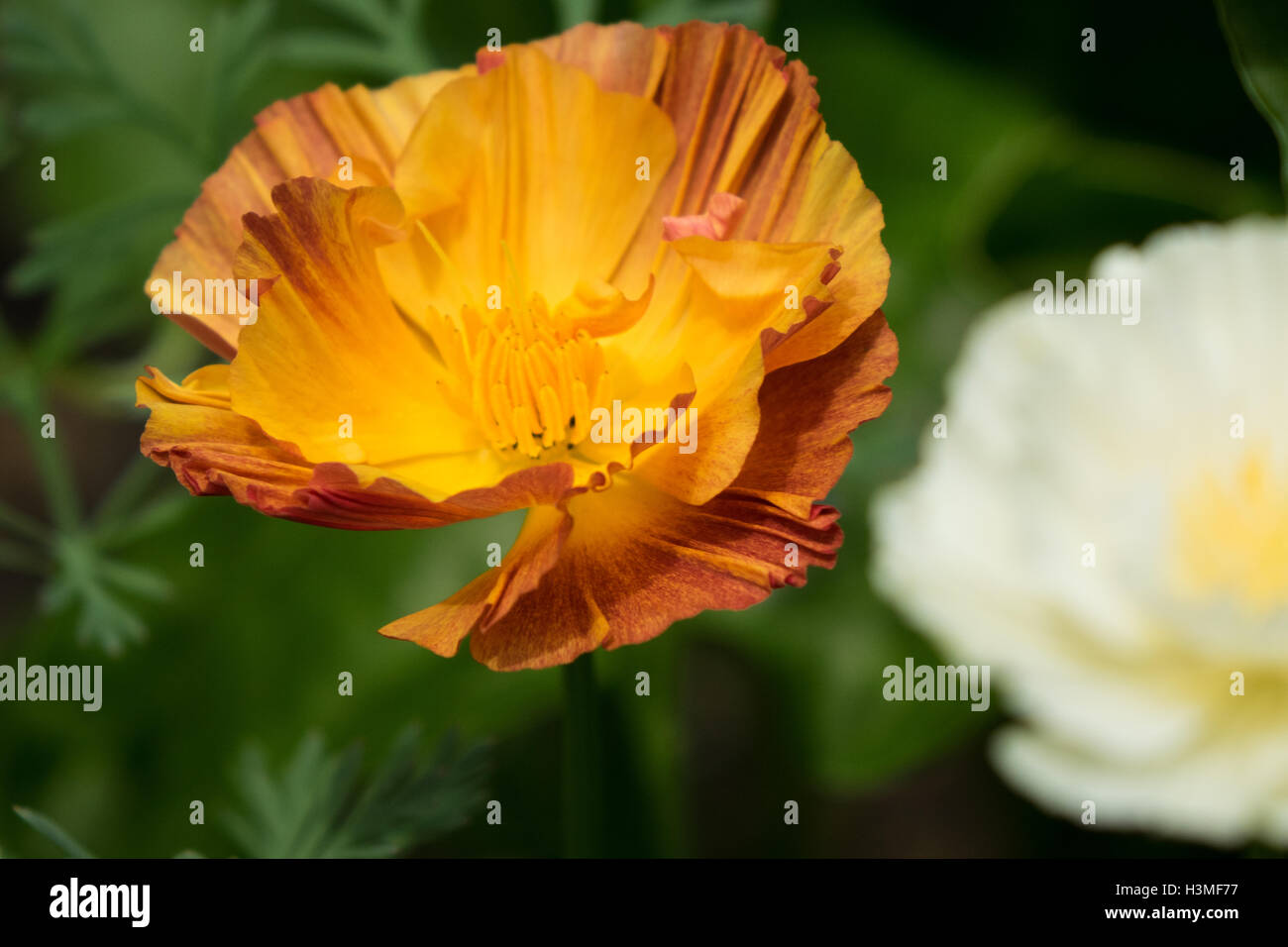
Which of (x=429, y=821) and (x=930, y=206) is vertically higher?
(x=930, y=206)

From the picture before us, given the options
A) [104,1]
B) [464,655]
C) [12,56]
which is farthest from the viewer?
[104,1]

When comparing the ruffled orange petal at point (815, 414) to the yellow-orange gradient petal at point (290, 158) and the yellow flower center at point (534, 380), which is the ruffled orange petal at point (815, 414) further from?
the yellow-orange gradient petal at point (290, 158)

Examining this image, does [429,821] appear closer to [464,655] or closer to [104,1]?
[464,655]

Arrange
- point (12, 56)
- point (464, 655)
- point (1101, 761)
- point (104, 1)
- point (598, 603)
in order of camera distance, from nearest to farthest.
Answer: point (1101, 761) → point (598, 603) → point (12, 56) → point (464, 655) → point (104, 1)

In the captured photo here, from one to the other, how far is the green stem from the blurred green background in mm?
241

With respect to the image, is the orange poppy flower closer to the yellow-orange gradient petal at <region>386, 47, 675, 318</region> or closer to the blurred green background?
the yellow-orange gradient petal at <region>386, 47, 675, 318</region>

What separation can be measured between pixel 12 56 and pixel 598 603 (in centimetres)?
47

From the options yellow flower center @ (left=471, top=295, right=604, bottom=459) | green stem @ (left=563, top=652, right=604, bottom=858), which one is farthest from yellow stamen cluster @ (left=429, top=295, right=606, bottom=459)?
green stem @ (left=563, top=652, right=604, bottom=858)

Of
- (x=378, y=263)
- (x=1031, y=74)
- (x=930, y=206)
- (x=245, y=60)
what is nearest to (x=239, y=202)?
(x=378, y=263)

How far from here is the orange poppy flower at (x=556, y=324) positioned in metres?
0.43

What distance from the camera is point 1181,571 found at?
0.38 metres

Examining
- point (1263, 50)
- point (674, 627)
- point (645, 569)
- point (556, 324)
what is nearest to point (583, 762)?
point (645, 569)

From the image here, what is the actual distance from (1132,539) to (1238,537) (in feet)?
0.20
